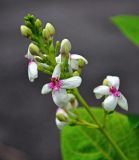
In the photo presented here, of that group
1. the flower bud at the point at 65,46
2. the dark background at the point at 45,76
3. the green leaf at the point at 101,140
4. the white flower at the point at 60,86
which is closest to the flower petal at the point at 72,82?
the white flower at the point at 60,86

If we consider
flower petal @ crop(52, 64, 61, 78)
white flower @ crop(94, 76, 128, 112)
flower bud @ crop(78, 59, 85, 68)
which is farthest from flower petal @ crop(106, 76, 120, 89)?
flower petal @ crop(52, 64, 61, 78)

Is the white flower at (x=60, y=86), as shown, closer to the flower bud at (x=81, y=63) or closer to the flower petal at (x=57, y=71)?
the flower petal at (x=57, y=71)

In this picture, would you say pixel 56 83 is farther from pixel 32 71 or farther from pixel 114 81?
pixel 114 81

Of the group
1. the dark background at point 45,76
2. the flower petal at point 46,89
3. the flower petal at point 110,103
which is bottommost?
the dark background at point 45,76

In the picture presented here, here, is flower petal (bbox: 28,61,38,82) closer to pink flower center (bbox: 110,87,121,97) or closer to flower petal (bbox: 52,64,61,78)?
flower petal (bbox: 52,64,61,78)

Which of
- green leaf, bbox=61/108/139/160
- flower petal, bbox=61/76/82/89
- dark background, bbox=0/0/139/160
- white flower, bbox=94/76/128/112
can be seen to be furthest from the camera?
dark background, bbox=0/0/139/160

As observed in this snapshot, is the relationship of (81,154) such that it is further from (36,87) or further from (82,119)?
(36,87)
